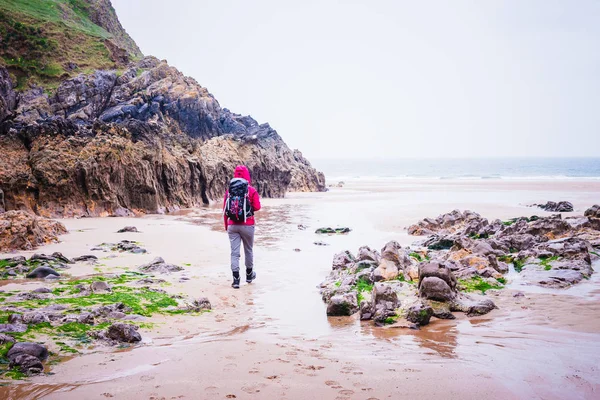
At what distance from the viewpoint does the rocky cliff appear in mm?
19469

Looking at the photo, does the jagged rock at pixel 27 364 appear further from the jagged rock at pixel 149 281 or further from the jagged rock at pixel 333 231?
the jagged rock at pixel 333 231

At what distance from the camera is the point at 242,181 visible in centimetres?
825

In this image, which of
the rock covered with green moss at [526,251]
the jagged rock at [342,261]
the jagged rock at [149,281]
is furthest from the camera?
the jagged rock at [342,261]

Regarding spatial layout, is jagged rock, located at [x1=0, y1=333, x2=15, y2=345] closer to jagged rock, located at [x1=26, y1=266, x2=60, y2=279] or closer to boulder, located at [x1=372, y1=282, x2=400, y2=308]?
jagged rock, located at [x1=26, y1=266, x2=60, y2=279]

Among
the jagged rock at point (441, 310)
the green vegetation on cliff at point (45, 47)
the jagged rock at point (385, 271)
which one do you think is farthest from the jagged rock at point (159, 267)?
the green vegetation on cliff at point (45, 47)

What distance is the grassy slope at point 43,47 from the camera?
43500 mm

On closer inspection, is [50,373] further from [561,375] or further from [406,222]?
[406,222]

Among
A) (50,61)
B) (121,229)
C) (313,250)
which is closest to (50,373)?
(313,250)

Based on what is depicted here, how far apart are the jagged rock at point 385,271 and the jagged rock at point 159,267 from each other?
387 centimetres

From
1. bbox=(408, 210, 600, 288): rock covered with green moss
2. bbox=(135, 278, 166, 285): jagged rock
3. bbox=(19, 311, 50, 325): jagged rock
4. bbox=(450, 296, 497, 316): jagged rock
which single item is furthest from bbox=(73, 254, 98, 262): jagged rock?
bbox=(450, 296, 497, 316): jagged rock

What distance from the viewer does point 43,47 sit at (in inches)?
1801

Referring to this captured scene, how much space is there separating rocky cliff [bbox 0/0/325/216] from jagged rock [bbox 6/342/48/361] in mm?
16567

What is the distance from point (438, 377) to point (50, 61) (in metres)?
51.1

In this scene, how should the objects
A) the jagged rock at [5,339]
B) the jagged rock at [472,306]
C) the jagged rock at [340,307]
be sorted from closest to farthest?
the jagged rock at [5,339] < the jagged rock at [472,306] < the jagged rock at [340,307]
